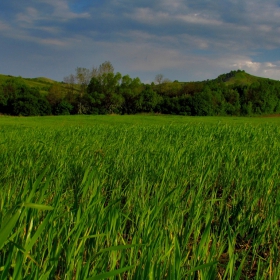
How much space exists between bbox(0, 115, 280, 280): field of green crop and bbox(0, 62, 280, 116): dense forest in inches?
1666

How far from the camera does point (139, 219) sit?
215cm

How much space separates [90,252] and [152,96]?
51.3 meters

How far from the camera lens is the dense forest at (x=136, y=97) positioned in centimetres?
4528

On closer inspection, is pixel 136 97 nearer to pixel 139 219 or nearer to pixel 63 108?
pixel 63 108

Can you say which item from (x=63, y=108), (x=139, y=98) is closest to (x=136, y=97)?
(x=139, y=98)

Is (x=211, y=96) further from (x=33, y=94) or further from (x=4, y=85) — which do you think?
(x=4, y=85)

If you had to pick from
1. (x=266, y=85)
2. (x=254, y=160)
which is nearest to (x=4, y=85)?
(x=266, y=85)

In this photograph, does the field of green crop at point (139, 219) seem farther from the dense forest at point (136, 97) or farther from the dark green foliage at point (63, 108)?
the dark green foliage at point (63, 108)

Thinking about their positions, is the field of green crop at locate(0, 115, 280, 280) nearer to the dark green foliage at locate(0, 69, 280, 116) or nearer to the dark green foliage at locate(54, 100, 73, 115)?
the dark green foliage at locate(0, 69, 280, 116)

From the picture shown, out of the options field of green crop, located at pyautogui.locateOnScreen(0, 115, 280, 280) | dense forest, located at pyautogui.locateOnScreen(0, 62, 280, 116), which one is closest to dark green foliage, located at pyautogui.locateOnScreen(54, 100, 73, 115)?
dense forest, located at pyautogui.locateOnScreen(0, 62, 280, 116)

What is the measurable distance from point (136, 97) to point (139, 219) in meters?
53.7

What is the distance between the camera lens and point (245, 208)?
268 centimetres

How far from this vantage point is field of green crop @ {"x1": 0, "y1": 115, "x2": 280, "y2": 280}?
127 cm

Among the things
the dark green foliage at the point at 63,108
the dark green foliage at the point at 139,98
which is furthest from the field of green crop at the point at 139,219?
the dark green foliage at the point at 63,108
